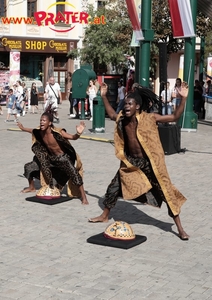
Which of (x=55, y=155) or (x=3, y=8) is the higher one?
(x=3, y=8)

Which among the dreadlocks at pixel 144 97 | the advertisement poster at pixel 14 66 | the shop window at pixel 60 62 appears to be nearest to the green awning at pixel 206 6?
the advertisement poster at pixel 14 66

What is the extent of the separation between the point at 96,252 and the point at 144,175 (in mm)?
1166

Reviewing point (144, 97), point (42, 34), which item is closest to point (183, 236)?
point (144, 97)

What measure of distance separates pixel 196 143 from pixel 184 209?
7577 mm

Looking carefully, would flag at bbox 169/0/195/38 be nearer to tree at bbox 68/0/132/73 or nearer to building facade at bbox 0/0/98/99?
tree at bbox 68/0/132/73

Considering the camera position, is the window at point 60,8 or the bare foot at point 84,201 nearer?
the bare foot at point 84,201

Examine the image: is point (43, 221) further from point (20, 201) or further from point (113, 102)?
point (113, 102)

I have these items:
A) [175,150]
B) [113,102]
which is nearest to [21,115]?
[113,102]

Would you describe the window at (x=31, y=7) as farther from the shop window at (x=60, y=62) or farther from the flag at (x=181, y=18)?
the flag at (x=181, y=18)

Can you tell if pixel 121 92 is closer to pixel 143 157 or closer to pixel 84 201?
pixel 84 201

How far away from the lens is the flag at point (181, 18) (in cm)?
1557

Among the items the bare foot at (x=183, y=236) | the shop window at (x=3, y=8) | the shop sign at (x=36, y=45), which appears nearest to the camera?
the bare foot at (x=183, y=236)

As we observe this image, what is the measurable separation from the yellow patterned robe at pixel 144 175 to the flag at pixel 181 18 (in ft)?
29.5

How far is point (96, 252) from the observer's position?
653 centimetres
